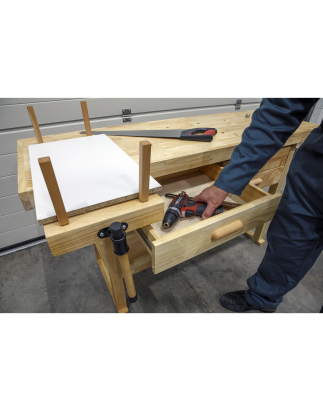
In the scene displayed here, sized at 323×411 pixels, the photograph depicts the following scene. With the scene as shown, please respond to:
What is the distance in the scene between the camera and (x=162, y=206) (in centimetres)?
63

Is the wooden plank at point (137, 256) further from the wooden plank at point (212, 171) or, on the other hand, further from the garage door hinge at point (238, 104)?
the garage door hinge at point (238, 104)

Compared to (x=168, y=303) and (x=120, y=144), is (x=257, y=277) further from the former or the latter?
(x=120, y=144)

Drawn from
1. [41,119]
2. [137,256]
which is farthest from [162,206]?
[41,119]

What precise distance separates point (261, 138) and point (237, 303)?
892 millimetres

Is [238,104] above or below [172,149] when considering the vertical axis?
below

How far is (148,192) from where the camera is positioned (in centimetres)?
60

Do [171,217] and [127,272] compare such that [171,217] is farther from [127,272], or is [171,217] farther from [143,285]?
[143,285]

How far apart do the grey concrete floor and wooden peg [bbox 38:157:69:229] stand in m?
0.89

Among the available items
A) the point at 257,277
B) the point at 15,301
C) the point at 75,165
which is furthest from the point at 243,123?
the point at 15,301

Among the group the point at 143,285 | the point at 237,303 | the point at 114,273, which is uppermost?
the point at 114,273

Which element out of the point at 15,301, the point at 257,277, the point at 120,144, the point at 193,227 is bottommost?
the point at 15,301

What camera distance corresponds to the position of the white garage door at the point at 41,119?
4.05 ft

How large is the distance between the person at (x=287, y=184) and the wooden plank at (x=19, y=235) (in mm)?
1341
